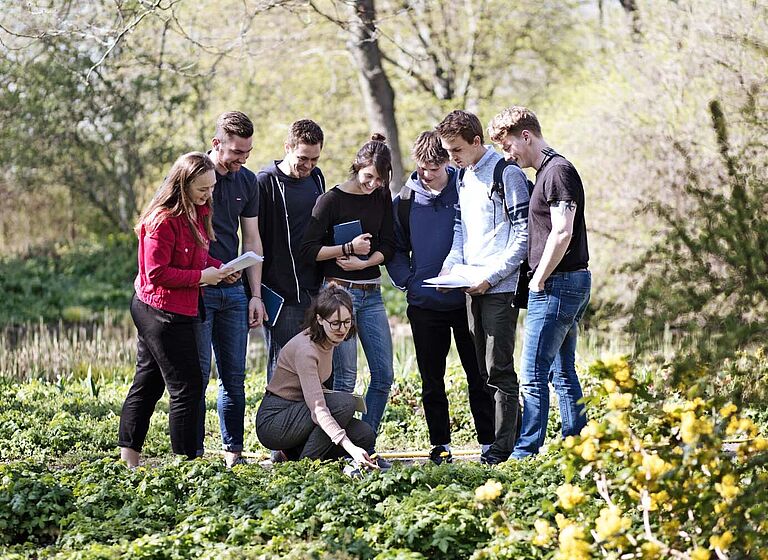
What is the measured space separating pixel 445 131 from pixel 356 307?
1.15 meters

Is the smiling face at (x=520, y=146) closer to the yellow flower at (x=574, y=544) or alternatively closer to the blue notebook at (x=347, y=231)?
the blue notebook at (x=347, y=231)

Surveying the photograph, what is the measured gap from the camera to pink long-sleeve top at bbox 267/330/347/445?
5.36 meters

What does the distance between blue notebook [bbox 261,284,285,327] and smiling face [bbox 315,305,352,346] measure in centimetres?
66

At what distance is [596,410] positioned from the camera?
22.9ft

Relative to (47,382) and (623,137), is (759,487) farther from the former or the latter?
(623,137)

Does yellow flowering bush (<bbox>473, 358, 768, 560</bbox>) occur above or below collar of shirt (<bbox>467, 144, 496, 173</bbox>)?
below

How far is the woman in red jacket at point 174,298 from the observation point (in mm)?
5242

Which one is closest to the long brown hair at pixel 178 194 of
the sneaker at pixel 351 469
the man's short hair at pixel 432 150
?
the man's short hair at pixel 432 150

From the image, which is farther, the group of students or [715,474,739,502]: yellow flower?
the group of students

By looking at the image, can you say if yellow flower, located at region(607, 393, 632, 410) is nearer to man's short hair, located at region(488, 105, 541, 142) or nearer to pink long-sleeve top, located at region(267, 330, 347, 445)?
pink long-sleeve top, located at region(267, 330, 347, 445)

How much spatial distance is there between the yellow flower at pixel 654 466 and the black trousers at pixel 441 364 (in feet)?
8.49

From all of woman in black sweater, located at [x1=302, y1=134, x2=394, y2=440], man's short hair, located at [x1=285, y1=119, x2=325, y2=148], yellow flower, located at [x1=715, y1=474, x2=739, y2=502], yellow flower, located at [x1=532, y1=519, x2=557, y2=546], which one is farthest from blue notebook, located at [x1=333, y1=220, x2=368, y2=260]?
yellow flower, located at [x1=715, y1=474, x2=739, y2=502]

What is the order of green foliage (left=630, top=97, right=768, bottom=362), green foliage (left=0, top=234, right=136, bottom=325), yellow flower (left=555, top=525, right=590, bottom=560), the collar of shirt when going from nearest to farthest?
yellow flower (left=555, top=525, right=590, bottom=560)
green foliage (left=630, top=97, right=768, bottom=362)
the collar of shirt
green foliage (left=0, top=234, right=136, bottom=325)

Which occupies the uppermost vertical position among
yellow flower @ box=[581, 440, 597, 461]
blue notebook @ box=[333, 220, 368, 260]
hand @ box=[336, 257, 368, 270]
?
blue notebook @ box=[333, 220, 368, 260]
